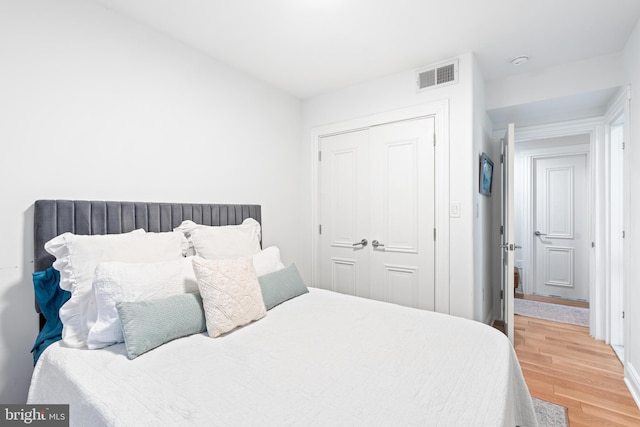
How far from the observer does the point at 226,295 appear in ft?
5.35

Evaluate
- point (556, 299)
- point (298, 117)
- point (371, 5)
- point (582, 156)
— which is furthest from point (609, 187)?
point (298, 117)

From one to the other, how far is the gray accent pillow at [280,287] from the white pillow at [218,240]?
301mm

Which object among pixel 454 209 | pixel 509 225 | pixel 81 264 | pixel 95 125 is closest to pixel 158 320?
pixel 81 264

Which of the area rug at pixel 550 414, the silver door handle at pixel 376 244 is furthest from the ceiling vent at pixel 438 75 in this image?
the area rug at pixel 550 414

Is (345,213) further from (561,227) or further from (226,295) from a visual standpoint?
(561,227)

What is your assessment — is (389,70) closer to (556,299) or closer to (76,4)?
(76,4)

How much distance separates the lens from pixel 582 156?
4.39m

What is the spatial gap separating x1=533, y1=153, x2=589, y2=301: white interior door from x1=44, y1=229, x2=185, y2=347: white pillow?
5423 mm

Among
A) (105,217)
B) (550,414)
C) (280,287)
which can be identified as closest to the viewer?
(105,217)

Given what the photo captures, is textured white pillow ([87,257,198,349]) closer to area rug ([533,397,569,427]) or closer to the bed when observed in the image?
the bed

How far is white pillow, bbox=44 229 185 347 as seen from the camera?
4.75 ft

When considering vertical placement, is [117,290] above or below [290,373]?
above

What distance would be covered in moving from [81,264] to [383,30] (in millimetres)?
2370

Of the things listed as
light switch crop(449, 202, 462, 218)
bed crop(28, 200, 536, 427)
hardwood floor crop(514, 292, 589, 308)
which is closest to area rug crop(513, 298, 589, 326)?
hardwood floor crop(514, 292, 589, 308)
